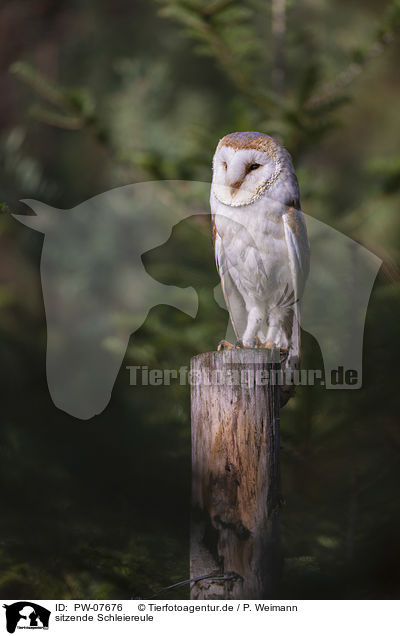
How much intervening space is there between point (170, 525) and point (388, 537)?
2.63ft

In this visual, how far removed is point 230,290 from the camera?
185cm

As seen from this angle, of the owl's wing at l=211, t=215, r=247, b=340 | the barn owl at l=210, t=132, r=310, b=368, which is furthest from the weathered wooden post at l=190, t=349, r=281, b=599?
the owl's wing at l=211, t=215, r=247, b=340

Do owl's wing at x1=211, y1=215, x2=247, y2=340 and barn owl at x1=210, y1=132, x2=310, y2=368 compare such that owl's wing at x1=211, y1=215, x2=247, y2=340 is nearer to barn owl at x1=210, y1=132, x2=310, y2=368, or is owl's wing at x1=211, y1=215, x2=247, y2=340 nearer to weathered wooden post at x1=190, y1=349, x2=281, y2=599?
barn owl at x1=210, y1=132, x2=310, y2=368

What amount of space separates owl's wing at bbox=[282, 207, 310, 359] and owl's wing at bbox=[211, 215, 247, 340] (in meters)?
0.19

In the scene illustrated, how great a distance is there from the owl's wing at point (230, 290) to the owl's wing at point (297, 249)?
193mm

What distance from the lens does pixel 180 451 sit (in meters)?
2.11

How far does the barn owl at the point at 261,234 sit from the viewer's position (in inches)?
63.3

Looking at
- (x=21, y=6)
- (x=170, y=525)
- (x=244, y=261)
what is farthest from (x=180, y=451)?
(x=21, y=6)

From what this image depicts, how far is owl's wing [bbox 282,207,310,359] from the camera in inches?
65.1

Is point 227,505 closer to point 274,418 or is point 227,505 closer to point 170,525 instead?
point 274,418

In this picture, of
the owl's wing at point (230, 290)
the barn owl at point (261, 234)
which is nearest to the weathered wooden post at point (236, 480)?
the barn owl at point (261, 234)
